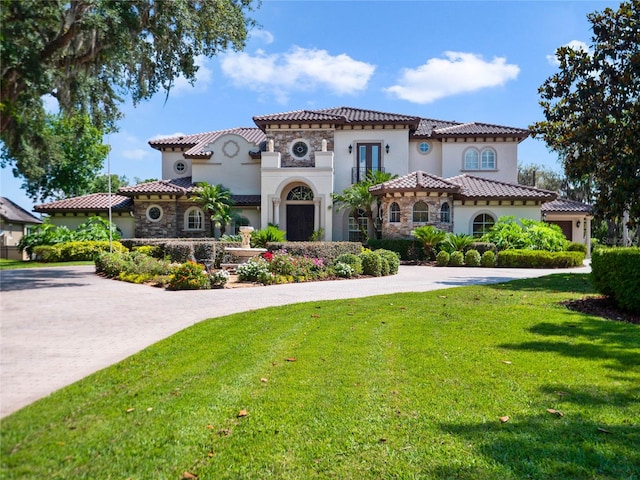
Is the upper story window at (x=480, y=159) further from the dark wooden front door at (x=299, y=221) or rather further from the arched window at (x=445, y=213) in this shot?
the dark wooden front door at (x=299, y=221)

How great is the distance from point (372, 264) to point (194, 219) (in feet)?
46.7

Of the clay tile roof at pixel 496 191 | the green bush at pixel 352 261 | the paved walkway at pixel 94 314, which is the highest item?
the clay tile roof at pixel 496 191

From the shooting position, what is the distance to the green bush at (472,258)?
18.6 metres

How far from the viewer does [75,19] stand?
21.2 feet

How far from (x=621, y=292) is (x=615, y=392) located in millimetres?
5215

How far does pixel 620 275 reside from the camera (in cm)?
814

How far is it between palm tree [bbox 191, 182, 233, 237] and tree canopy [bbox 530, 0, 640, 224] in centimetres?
1692

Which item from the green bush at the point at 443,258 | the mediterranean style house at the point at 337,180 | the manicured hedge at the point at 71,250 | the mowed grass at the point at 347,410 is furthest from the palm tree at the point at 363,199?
the mowed grass at the point at 347,410

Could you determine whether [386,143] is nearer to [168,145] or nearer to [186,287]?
[168,145]

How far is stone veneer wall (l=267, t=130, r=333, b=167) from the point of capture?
79.9 ft

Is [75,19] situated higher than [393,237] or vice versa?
[75,19]

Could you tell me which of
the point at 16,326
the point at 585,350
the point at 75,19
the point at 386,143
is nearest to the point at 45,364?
the point at 16,326

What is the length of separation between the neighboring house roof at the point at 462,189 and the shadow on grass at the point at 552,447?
18.7m

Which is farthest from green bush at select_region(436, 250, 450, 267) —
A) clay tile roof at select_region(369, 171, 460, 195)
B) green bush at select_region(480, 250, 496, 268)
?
clay tile roof at select_region(369, 171, 460, 195)
